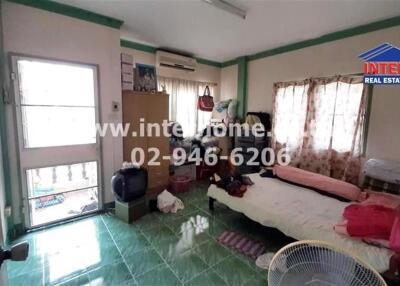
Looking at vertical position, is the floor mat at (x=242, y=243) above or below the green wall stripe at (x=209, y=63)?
below

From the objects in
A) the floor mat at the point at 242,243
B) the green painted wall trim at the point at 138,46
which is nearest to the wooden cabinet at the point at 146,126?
the green painted wall trim at the point at 138,46

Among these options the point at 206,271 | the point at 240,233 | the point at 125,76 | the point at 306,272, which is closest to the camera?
the point at 306,272

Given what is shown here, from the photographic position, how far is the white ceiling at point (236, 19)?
229 centimetres

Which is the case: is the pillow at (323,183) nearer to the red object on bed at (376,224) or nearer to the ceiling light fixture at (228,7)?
the red object on bed at (376,224)

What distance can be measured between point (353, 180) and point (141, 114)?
3.11 meters

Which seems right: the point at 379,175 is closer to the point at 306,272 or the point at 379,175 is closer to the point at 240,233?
the point at 240,233

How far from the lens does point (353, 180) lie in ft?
9.53

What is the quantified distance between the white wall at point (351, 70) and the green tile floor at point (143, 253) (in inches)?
71.1

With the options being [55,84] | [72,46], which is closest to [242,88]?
[72,46]

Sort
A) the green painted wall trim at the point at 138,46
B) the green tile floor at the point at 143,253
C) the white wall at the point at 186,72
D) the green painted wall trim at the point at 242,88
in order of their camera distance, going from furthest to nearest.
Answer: the green painted wall trim at the point at 242,88 < the white wall at the point at 186,72 < the green painted wall trim at the point at 138,46 < the green tile floor at the point at 143,253

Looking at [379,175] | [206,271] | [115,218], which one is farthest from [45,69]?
[379,175]

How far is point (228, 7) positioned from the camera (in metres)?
2.26

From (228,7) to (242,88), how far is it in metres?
2.16

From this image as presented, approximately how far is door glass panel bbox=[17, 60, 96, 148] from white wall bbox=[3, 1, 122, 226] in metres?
0.13
